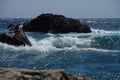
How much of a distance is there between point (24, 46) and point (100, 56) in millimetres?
7139

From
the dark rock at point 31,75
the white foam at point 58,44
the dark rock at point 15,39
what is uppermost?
the dark rock at point 31,75

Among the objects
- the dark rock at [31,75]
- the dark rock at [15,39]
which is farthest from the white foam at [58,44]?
the dark rock at [31,75]

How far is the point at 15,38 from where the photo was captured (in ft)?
96.9

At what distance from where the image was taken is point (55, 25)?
5144 cm

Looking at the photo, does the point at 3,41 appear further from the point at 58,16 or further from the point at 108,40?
the point at 58,16

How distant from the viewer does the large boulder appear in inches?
2021

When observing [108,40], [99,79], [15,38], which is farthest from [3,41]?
[99,79]

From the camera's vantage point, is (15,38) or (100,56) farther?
(15,38)

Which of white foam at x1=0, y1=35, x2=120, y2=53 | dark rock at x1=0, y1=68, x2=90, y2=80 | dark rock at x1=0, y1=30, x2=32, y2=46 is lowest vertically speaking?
white foam at x1=0, y1=35, x2=120, y2=53

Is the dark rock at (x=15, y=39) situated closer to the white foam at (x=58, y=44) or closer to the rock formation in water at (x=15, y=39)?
the rock formation in water at (x=15, y=39)

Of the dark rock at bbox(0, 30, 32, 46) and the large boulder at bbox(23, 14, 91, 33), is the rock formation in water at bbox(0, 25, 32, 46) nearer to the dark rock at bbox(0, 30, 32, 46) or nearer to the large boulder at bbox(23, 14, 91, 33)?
the dark rock at bbox(0, 30, 32, 46)

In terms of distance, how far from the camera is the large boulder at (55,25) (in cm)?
5134

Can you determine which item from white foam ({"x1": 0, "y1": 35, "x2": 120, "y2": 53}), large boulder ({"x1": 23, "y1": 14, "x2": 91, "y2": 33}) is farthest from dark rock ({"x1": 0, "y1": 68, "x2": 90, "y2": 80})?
large boulder ({"x1": 23, "y1": 14, "x2": 91, "y2": 33})

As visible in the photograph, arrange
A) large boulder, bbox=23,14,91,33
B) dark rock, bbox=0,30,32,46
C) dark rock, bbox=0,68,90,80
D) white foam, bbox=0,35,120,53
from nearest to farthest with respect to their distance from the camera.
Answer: dark rock, bbox=0,68,90,80 → white foam, bbox=0,35,120,53 → dark rock, bbox=0,30,32,46 → large boulder, bbox=23,14,91,33
